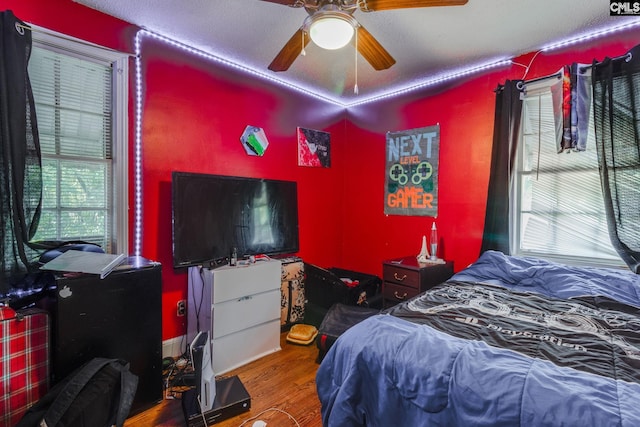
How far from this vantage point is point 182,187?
7.75 ft

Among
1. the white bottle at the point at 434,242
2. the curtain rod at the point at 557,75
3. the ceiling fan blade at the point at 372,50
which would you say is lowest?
the white bottle at the point at 434,242

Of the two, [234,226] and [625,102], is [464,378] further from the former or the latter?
[625,102]

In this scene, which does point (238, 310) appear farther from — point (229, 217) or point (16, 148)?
point (16, 148)

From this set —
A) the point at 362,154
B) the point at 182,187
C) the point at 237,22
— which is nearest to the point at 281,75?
the point at 237,22

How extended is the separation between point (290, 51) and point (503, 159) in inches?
76.1

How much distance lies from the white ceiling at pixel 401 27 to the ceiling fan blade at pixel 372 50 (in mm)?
326

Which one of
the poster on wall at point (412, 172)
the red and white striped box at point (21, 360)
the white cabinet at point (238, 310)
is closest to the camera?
the red and white striped box at point (21, 360)

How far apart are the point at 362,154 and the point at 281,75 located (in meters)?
1.30

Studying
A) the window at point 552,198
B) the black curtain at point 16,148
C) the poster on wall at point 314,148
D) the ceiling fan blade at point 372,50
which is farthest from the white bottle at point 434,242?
the black curtain at point 16,148

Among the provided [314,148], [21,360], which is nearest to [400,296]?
[314,148]

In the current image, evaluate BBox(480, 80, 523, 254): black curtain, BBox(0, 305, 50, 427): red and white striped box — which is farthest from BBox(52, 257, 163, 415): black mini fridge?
BBox(480, 80, 523, 254): black curtain

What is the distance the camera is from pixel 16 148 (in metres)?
1.75

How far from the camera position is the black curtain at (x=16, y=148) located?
1.72 meters

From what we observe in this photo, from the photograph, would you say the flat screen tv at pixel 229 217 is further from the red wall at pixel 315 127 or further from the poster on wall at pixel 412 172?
the poster on wall at pixel 412 172
